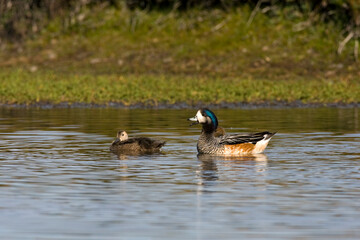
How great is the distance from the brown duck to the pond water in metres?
0.20

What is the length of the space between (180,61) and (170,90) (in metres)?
8.59

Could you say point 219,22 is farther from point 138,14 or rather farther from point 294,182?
point 294,182

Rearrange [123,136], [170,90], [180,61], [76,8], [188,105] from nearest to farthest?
1. [123,136]
2. [188,105]
3. [170,90]
4. [180,61]
5. [76,8]

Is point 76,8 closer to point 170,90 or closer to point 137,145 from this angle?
point 170,90

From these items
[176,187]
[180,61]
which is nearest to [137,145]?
[176,187]

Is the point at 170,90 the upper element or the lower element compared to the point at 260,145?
upper

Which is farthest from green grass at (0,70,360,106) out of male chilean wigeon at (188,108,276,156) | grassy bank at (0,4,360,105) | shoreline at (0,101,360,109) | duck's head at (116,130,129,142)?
male chilean wigeon at (188,108,276,156)

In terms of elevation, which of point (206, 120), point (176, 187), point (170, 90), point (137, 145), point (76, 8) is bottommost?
point (176, 187)

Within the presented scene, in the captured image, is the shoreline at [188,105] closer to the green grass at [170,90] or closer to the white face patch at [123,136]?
the green grass at [170,90]

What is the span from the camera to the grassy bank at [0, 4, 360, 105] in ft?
104

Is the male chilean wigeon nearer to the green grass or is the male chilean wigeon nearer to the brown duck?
the brown duck

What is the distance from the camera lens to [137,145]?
706 inches

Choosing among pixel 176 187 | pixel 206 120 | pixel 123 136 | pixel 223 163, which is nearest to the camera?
pixel 176 187

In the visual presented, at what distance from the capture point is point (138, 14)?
1816 inches
